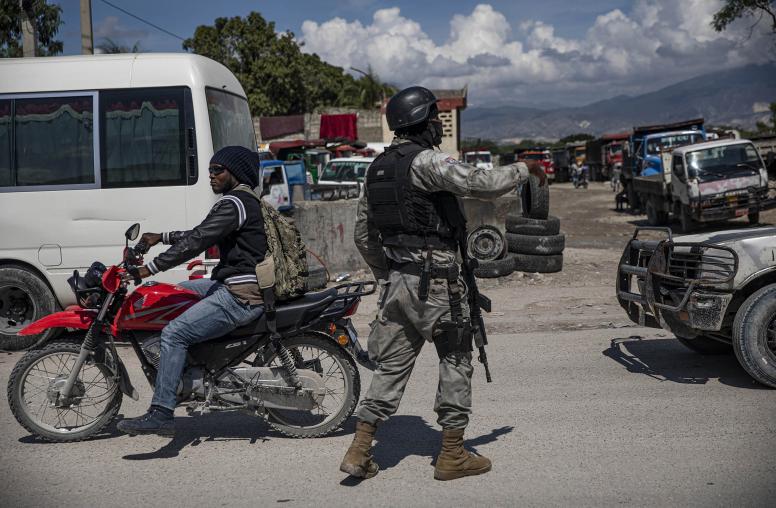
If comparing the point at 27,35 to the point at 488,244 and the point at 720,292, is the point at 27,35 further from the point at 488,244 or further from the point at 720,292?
the point at 720,292

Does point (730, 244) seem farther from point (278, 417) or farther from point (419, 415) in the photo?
point (278, 417)

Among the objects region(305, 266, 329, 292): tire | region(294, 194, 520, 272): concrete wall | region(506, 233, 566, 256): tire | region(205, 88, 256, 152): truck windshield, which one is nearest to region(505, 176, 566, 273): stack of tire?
region(506, 233, 566, 256): tire

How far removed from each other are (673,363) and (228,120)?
15.9 ft

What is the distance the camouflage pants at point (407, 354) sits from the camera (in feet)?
12.7

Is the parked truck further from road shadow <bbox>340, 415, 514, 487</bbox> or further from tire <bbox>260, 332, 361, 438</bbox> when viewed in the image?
tire <bbox>260, 332, 361, 438</bbox>

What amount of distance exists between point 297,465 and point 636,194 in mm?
21518

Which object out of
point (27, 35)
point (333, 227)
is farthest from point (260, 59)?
point (333, 227)

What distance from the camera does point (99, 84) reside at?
24.6 ft

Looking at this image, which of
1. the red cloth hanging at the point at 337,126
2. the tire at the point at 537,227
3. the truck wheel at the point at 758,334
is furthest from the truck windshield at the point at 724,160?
the red cloth hanging at the point at 337,126

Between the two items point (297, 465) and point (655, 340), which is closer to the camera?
point (297, 465)

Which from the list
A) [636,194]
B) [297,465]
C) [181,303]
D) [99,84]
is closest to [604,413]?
[297,465]

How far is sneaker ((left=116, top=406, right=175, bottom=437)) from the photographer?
432 centimetres

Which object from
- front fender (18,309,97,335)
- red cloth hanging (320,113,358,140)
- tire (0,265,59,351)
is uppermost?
red cloth hanging (320,113,358,140)

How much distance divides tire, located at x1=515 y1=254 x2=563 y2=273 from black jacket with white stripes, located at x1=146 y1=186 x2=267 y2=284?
676 centimetres
